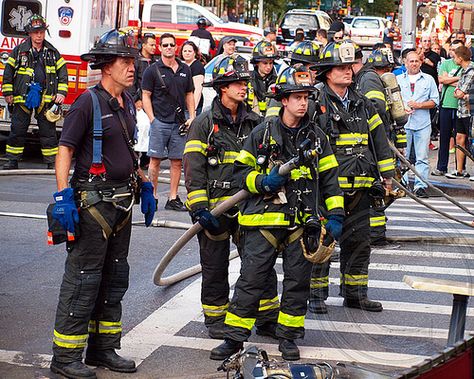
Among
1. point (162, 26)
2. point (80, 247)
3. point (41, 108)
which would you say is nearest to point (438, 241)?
point (80, 247)

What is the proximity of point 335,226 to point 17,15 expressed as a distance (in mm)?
11139

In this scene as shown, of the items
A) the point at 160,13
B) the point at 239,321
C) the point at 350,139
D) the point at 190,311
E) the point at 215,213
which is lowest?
the point at 190,311

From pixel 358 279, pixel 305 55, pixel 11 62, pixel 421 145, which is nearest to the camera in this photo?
pixel 358 279

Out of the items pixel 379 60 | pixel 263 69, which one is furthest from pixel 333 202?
pixel 263 69

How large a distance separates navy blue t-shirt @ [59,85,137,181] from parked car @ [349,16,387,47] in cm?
4784

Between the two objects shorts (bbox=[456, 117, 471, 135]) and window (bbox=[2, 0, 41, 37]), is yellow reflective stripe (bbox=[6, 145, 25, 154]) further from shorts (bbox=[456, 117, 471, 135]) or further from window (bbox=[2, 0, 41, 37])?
shorts (bbox=[456, 117, 471, 135])

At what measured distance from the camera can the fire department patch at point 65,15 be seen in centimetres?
1680

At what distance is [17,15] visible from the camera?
55.3ft

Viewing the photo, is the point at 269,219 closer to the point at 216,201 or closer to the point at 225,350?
the point at 216,201

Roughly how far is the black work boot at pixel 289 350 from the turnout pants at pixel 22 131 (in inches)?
350

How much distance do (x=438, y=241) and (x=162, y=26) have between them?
2947 centimetres

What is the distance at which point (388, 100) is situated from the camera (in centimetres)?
1063

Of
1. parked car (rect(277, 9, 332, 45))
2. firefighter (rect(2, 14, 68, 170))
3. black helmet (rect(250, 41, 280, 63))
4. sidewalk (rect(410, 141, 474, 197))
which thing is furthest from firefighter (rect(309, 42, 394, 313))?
parked car (rect(277, 9, 332, 45))

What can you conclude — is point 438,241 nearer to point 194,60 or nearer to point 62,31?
point 194,60
